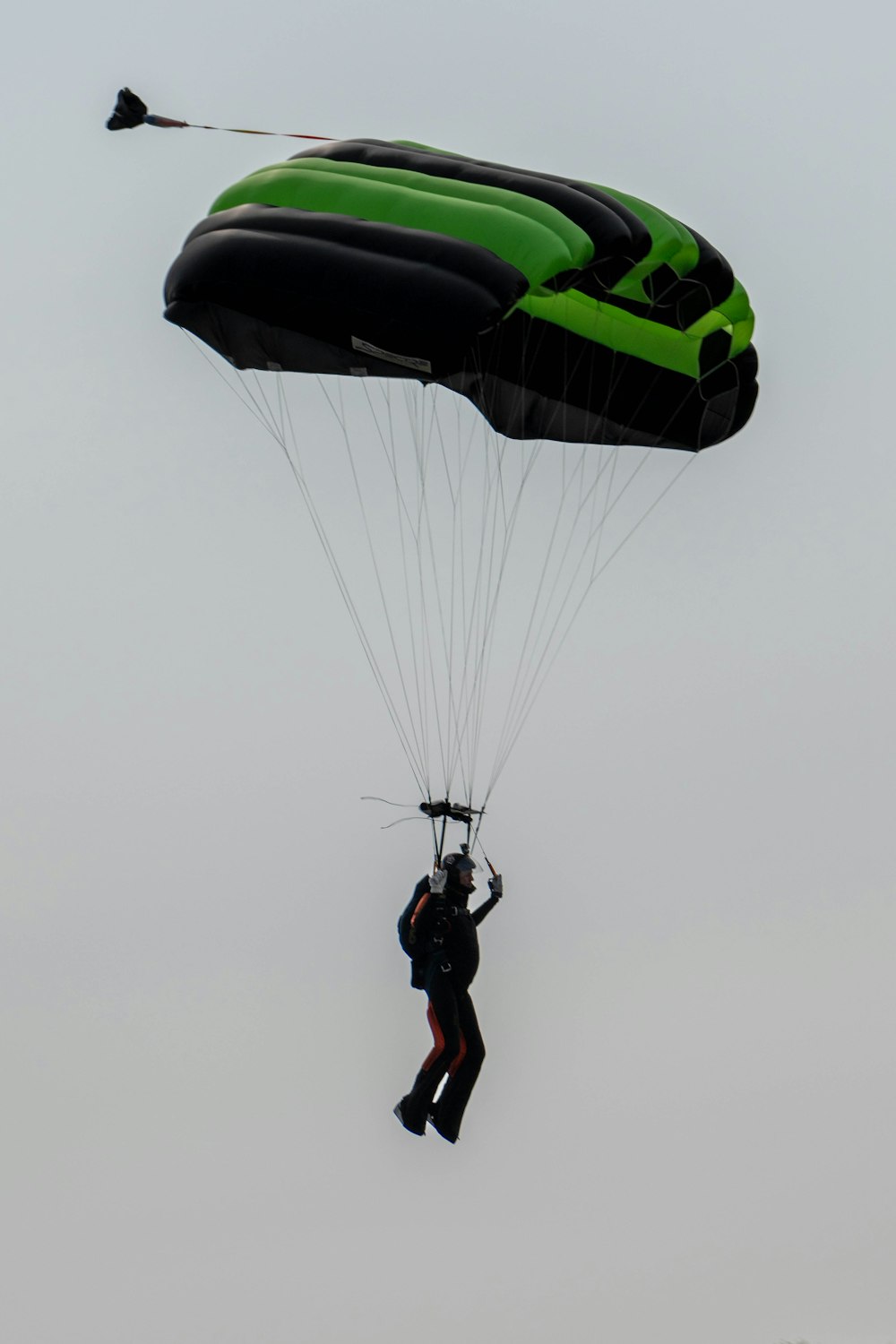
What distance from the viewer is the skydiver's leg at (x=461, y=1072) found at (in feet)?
57.4

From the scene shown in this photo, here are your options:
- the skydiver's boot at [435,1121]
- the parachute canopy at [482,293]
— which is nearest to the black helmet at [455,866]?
the skydiver's boot at [435,1121]

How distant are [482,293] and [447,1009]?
4.97 meters

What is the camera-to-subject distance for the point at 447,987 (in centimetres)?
1738

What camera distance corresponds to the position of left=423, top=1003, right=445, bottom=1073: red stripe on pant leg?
1750 centimetres

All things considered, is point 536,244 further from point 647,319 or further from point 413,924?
point 413,924

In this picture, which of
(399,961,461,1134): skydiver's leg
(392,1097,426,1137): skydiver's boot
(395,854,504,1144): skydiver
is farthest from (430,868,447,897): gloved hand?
(392,1097,426,1137): skydiver's boot

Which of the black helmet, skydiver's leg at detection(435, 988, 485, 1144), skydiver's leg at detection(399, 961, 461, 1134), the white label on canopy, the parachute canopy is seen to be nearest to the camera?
the parachute canopy

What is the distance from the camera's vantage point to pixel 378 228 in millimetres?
17219

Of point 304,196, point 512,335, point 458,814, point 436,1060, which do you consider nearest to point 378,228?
point 304,196

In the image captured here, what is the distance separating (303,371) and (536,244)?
236 centimetres

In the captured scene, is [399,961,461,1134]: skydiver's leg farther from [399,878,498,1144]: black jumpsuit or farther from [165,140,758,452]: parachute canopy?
[165,140,758,452]: parachute canopy

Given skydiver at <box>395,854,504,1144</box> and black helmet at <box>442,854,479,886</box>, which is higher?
black helmet at <box>442,854,479,886</box>

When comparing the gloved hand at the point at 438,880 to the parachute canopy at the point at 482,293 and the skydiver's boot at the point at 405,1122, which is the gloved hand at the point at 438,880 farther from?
the parachute canopy at the point at 482,293

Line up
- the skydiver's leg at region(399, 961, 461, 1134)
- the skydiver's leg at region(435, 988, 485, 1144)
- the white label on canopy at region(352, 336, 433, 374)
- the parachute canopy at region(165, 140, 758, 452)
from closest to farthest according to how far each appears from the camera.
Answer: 1. the parachute canopy at region(165, 140, 758, 452)
2. the white label on canopy at region(352, 336, 433, 374)
3. the skydiver's leg at region(399, 961, 461, 1134)
4. the skydiver's leg at region(435, 988, 485, 1144)
